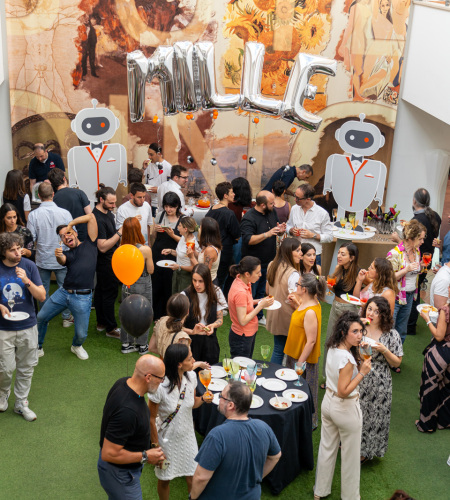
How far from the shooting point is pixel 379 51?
9.12 m

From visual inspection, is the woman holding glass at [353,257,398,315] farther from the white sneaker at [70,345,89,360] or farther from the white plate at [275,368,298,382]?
the white sneaker at [70,345,89,360]

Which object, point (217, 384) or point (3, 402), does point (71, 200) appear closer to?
point (3, 402)

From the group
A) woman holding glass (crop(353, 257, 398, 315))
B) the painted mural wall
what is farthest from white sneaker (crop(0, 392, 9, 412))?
the painted mural wall

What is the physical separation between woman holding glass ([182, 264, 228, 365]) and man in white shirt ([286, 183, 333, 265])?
2242 millimetres

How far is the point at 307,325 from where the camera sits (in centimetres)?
460

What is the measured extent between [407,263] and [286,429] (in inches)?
96.4

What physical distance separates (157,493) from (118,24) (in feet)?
22.0

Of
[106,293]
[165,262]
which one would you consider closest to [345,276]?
[165,262]

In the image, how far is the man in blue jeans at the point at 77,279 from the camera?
5746 mm

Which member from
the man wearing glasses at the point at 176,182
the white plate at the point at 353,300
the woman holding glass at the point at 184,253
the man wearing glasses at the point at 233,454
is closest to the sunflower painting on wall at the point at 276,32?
the man wearing glasses at the point at 176,182

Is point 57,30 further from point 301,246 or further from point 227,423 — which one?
point 227,423

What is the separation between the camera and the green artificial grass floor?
14.4ft

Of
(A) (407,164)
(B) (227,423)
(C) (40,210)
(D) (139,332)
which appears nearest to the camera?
(B) (227,423)

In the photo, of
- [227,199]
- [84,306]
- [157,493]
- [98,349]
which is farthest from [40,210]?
[157,493]
